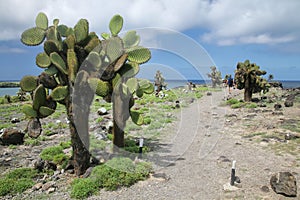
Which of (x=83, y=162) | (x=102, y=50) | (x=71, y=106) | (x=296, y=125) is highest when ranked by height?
(x=102, y=50)

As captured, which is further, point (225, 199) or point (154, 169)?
point (154, 169)

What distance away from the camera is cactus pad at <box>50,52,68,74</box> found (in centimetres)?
591

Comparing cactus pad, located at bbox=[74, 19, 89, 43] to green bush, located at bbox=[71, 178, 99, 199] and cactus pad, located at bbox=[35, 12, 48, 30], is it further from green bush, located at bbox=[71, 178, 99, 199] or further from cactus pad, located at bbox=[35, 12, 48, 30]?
green bush, located at bbox=[71, 178, 99, 199]

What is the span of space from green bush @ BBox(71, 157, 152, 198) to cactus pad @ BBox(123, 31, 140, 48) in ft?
10.9

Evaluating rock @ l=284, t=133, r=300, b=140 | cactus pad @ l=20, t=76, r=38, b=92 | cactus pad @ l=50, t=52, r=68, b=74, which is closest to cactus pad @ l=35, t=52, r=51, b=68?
cactus pad @ l=50, t=52, r=68, b=74

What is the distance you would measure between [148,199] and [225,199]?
157 centimetres

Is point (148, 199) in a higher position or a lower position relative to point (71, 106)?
lower

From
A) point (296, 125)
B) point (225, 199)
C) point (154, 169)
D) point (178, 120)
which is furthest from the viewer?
point (178, 120)

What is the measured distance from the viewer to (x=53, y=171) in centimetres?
645

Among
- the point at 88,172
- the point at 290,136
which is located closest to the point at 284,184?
the point at 290,136

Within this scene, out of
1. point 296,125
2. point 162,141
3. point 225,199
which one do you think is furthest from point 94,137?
point 296,125

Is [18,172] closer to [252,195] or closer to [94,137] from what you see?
[94,137]

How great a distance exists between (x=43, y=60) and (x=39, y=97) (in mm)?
924

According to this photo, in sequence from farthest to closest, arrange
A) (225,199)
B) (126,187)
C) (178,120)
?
(178,120) < (126,187) < (225,199)
